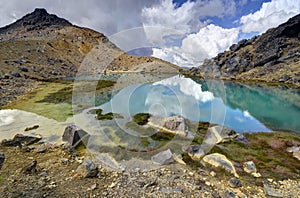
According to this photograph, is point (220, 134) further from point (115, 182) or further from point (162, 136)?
point (115, 182)

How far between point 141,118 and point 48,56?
327 feet

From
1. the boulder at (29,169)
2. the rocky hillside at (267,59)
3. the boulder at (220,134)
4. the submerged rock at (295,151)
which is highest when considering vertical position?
the rocky hillside at (267,59)

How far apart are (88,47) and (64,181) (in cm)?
18015

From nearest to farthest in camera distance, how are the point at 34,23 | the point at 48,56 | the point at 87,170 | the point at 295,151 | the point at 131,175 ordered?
the point at 87,170, the point at 131,175, the point at 295,151, the point at 48,56, the point at 34,23

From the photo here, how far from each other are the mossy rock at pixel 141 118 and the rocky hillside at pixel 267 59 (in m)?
86.8

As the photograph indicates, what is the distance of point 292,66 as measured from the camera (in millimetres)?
101250

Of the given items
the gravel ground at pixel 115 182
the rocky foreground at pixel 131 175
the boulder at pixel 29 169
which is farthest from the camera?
the boulder at pixel 29 169

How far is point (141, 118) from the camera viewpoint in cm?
3008

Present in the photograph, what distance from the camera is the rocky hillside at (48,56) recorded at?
55219mm

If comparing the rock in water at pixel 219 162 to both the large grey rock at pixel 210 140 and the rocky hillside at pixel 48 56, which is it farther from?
the rocky hillside at pixel 48 56

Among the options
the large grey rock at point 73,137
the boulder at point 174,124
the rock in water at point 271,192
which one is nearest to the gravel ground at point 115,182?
the rock in water at point 271,192

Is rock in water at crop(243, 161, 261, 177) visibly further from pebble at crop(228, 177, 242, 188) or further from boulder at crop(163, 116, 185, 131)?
boulder at crop(163, 116, 185, 131)

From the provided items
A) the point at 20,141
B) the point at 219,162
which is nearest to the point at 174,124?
the point at 219,162

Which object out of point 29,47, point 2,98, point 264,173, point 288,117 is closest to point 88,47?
point 29,47
